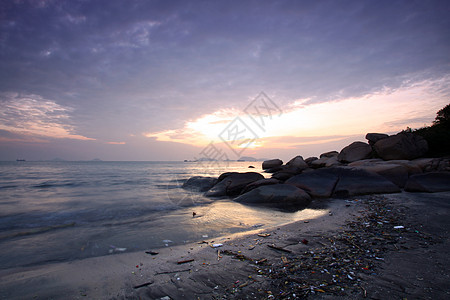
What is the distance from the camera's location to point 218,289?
8.11ft

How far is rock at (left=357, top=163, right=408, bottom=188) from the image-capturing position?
32.1 feet

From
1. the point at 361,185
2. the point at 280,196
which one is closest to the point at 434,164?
the point at 361,185

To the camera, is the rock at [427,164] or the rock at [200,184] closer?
the rock at [427,164]

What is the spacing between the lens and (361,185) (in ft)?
28.8

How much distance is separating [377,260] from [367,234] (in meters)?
1.31

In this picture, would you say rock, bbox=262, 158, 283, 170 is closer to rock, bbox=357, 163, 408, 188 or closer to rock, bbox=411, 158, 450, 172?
rock, bbox=411, 158, 450, 172

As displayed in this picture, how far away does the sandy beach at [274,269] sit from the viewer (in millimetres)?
2340

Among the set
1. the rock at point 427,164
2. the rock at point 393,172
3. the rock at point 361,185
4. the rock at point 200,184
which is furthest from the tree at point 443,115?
the rock at point 200,184

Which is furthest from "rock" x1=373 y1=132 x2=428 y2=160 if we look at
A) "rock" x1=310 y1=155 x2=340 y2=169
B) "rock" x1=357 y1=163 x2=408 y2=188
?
"rock" x1=310 y1=155 x2=340 y2=169

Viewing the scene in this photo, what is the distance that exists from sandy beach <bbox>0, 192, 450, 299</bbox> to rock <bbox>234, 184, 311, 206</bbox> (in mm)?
3254

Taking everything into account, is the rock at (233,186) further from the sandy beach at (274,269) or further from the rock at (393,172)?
the sandy beach at (274,269)

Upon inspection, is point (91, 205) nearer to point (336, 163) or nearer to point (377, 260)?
point (377, 260)

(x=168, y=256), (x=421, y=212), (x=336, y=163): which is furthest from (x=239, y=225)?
(x=336, y=163)

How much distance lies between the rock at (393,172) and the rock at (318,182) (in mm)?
1745
